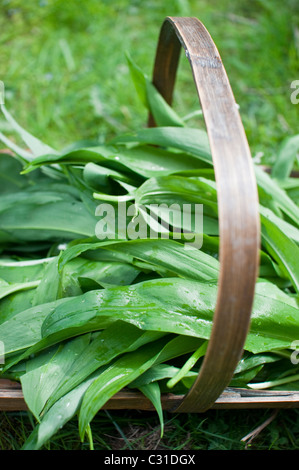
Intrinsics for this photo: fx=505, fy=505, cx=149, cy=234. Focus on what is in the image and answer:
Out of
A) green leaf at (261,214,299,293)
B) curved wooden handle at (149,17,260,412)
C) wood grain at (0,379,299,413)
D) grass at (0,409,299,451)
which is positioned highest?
curved wooden handle at (149,17,260,412)

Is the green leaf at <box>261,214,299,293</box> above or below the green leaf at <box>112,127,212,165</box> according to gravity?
below

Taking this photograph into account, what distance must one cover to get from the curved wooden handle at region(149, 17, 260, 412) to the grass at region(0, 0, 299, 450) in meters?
0.99

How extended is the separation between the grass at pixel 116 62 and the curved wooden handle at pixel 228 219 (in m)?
0.99

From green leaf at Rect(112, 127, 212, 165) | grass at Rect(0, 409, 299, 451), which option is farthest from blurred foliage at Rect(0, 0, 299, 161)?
grass at Rect(0, 409, 299, 451)

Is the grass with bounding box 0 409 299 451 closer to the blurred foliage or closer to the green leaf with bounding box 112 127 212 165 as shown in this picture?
the green leaf with bounding box 112 127 212 165

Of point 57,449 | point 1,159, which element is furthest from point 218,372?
point 1,159

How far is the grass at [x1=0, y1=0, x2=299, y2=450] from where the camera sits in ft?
5.95

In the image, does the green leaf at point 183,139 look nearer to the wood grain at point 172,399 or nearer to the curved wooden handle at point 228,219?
the curved wooden handle at point 228,219

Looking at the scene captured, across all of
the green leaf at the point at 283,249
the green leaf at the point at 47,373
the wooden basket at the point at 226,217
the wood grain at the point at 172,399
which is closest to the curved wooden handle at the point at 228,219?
the wooden basket at the point at 226,217

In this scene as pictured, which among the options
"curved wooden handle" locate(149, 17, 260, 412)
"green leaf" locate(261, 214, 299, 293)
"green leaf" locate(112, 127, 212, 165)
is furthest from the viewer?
"green leaf" locate(112, 127, 212, 165)

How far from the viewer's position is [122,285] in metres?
0.94

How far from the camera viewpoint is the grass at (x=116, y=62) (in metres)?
1.81

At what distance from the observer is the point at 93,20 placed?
2119 millimetres
